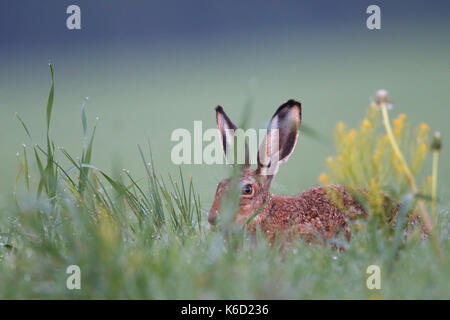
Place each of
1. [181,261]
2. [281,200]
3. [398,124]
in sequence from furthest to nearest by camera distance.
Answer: [281,200]
[398,124]
[181,261]

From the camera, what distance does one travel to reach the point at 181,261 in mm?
3002

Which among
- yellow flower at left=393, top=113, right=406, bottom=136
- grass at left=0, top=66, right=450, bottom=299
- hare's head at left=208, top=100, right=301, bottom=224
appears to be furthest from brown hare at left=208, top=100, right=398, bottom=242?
yellow flower at left=393, top=113, right=406, bottom=136

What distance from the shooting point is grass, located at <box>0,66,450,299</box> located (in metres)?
2.81

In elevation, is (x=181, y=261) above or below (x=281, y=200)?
below

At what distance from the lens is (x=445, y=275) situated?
2934 mm

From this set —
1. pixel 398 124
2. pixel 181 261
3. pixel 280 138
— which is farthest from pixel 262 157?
pixel 181 261

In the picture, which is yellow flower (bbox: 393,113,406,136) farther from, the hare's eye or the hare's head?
the hare's eye

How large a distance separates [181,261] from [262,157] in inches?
71.7

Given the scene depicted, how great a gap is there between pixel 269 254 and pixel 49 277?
4.34 feet

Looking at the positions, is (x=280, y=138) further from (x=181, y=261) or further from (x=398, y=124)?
(x=181, y=261)

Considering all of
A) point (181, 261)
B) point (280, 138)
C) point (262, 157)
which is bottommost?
point (181, 261)

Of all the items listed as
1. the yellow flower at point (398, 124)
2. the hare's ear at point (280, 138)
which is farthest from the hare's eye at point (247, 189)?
the yellow flower at point (398, 124)

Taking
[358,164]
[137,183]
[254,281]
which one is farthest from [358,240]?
[137,183]

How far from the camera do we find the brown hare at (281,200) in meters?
4.38
